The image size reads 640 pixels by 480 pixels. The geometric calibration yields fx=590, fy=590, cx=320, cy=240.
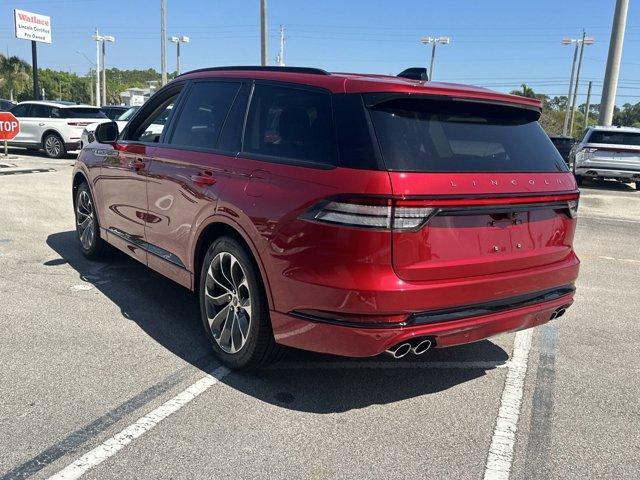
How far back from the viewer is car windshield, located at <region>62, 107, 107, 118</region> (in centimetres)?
1720

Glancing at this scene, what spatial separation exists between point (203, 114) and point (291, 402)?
211 centimetres

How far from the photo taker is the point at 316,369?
382 centimetres

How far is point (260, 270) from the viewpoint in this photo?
10.8ft

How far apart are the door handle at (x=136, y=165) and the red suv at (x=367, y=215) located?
684mm

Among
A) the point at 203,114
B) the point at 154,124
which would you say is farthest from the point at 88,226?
the point at 203,114

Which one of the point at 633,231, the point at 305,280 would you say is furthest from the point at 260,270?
the point at 633,231

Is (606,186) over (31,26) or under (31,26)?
under

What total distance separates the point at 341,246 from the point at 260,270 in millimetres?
619

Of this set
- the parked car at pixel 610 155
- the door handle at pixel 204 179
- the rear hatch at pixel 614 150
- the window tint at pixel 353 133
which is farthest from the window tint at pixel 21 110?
the window tint at pixel 353 133

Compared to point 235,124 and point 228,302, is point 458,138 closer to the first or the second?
point 235,124

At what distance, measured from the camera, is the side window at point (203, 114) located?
4000mm

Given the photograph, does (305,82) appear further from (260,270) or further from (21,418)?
(21,418)

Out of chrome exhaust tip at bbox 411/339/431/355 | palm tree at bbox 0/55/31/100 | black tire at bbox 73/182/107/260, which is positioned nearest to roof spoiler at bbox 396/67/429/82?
chrome exhaust tip at bbox 411/339/431/355

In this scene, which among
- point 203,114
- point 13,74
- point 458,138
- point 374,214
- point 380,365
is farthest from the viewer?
point 13,74
